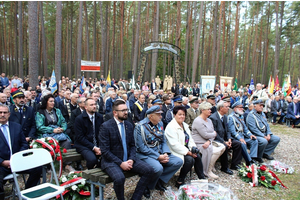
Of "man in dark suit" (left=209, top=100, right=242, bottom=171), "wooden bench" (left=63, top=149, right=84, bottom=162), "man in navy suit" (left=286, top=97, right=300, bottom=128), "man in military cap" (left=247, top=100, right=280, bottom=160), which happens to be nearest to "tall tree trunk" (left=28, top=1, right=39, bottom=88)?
"wooden bench" (left=63, top=149, right=84, bottom=162)

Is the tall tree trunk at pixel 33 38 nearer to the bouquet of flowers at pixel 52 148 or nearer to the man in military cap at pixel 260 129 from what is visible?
the bouquet of flowers at pixel 52 148

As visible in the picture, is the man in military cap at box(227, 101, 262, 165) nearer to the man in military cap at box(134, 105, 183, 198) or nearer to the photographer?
the photographer

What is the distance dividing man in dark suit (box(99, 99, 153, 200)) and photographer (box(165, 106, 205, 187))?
93 cm

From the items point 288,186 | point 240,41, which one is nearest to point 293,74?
point 240,41

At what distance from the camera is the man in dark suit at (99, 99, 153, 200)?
332 centimetres

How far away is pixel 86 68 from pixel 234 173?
1417cm

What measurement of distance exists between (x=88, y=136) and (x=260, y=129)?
15.9 feet

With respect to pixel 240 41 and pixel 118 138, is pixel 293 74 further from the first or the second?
pixel 118 138

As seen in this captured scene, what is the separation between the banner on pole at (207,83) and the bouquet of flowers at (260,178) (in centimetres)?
1112

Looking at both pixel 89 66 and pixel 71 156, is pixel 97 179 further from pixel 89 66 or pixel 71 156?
pixel 89 66

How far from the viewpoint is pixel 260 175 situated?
4652mm

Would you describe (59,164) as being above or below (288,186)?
above

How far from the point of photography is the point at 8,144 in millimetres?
3332

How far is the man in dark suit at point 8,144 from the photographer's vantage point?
10.5 feet
